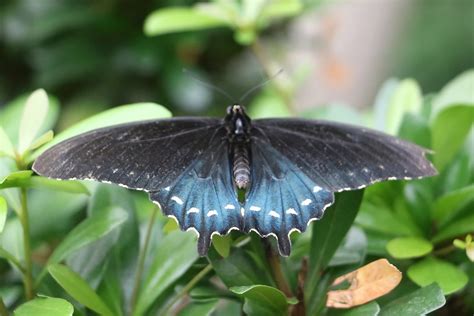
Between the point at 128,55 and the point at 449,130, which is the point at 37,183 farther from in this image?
the point at 128,55

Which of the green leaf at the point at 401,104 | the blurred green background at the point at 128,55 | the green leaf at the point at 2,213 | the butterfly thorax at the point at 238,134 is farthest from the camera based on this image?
the blurred green background at the point at 128,55

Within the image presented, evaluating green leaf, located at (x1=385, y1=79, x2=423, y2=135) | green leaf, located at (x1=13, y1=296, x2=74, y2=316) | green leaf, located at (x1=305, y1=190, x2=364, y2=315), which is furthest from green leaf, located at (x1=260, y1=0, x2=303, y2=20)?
green leaf, located at (x1=13, y1=296, x2=74, y2=316)

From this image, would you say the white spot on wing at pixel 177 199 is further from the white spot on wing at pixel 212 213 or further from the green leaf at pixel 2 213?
the green leaf at pixel 2 213

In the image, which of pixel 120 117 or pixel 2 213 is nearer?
pixel 2 213

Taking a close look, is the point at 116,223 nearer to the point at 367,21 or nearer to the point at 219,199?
the point at 219,199

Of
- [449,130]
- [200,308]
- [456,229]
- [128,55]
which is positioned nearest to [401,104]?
[449,130]

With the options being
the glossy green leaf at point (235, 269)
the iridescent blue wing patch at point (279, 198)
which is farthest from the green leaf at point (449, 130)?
the glossy green leaf at point (235, 269)

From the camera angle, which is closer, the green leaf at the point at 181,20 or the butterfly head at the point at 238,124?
the butterfly head at the point at 238,124
